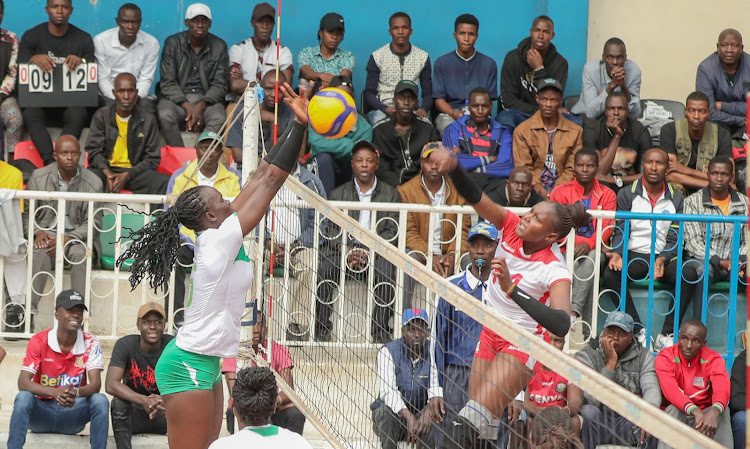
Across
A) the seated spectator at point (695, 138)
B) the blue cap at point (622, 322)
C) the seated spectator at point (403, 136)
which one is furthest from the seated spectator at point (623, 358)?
the seated spectator at point (403, 136)

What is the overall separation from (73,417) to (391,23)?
5715 mm

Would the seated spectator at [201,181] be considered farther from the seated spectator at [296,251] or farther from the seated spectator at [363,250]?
the seated spectator at [363,250]

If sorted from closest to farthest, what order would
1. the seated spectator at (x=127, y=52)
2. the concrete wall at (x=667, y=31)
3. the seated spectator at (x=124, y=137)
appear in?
→ the seated spectator at (x=124, y=137)
the seated spectator at (x=127, y=52)
the concrete wall at (x=667, y=31)

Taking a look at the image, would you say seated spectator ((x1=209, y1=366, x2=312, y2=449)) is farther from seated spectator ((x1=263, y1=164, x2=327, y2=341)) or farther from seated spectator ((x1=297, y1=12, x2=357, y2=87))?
seated spectator ((x1=297, y1=12, x2=357, y2=87))

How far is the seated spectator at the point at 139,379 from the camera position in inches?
337

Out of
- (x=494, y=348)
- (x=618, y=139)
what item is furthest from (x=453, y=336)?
(x=618, y=139)

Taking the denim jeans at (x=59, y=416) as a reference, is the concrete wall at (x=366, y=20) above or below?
above

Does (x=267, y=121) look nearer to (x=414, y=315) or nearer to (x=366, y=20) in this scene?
(x=366, y=20)

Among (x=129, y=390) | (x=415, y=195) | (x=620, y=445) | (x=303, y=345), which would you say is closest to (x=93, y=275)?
(x=129, y=390)

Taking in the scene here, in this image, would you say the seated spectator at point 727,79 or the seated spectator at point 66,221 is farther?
the seated spectator at point 727,79

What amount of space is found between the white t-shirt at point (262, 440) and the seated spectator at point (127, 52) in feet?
23.8

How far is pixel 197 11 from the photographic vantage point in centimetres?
1188

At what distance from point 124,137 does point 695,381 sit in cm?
603

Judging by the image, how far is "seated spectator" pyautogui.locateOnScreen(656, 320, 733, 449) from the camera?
842 cm
